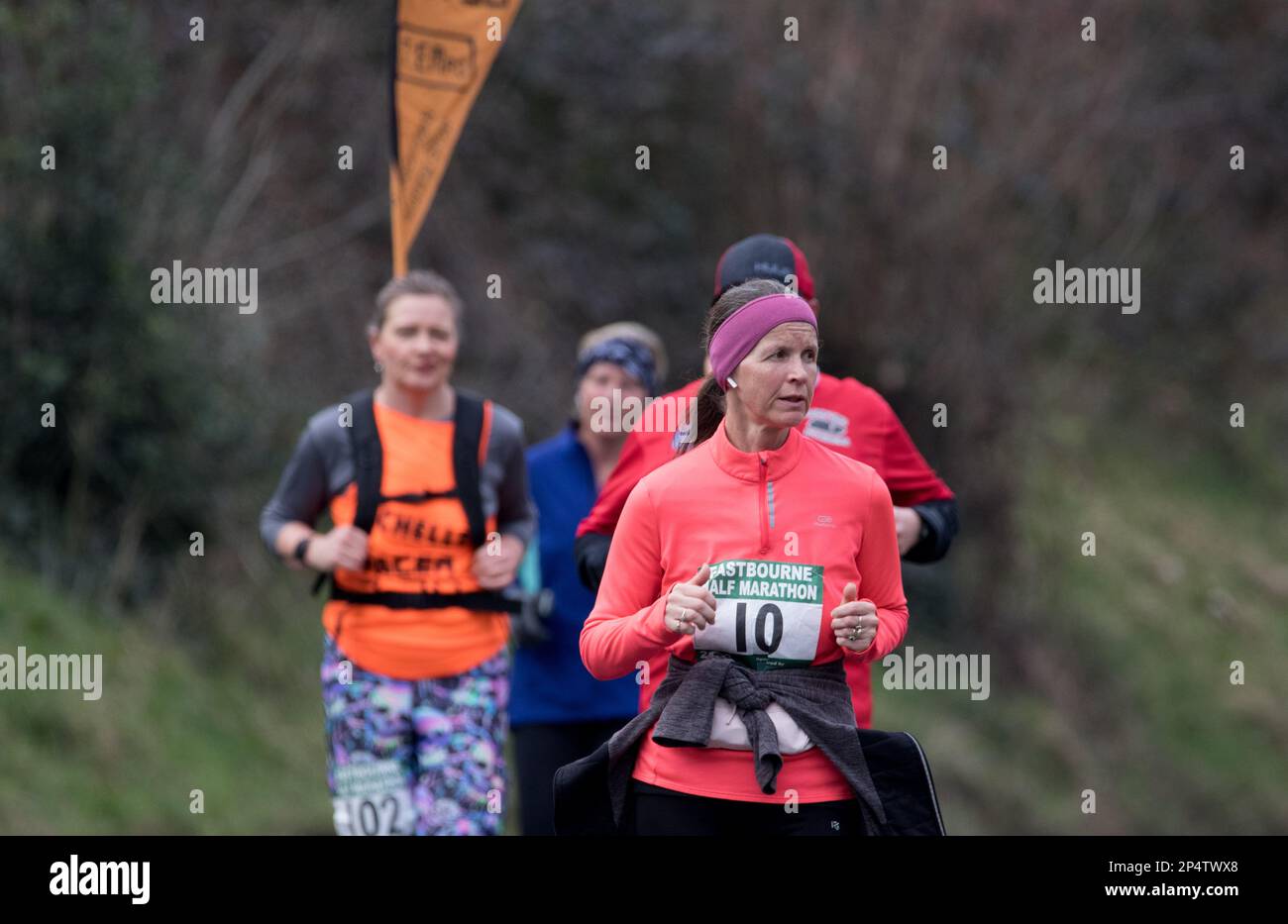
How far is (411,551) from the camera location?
5875 mm

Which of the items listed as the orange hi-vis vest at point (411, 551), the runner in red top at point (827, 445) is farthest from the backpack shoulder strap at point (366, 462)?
the runner in red top at point (827, 445)

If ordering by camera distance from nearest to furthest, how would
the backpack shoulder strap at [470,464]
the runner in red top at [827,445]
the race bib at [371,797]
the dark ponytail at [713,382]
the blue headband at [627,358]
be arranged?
the dark ponytail at [713,382], the runner in red top at [827,445], the race bib at [371,797], the backpack shoulder strap at [470,464], the blue headband at [627,358]

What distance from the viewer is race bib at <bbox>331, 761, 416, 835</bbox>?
5.79 metres

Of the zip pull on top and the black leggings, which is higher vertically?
the zip pull on top

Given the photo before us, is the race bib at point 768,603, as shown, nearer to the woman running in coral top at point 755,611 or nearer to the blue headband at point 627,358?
the woman running in coral top at point 755,611

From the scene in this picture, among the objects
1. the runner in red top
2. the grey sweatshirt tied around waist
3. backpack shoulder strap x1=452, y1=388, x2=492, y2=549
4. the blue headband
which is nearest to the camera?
the grey sweatshirt tied around waist

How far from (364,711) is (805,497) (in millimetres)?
2281

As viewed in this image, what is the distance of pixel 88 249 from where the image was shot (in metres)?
10.0

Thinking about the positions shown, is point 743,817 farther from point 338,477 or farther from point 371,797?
point 338,477

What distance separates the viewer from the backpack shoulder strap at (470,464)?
595 centimetres

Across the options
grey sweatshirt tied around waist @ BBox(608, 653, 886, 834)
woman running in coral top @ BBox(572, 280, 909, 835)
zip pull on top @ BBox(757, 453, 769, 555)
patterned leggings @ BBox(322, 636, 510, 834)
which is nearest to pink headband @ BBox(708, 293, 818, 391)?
woman running in coral top @ BBox(572, 280, 909, 835)

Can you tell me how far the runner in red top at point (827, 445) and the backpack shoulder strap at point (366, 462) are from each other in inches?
38.0

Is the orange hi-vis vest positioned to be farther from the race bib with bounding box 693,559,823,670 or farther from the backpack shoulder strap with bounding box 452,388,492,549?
the race bib with bounding box 693,559,823,670

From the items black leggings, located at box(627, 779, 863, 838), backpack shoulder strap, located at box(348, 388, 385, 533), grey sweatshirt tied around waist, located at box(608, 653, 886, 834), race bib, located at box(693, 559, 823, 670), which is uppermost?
backpack shoulder strap, located at box(348, 388, 385, 533)
